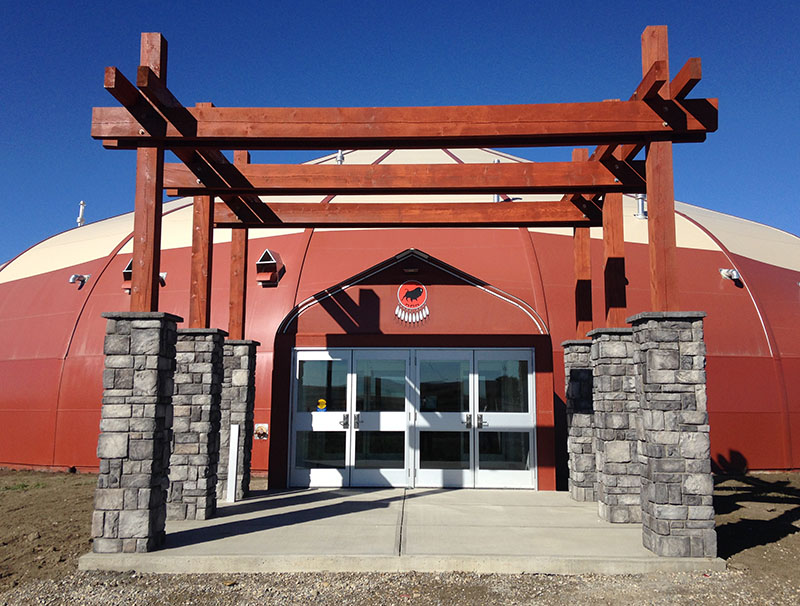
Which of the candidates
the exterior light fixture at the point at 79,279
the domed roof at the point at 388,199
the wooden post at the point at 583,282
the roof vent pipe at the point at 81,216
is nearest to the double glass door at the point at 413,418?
the wooden post at the point at 583,282

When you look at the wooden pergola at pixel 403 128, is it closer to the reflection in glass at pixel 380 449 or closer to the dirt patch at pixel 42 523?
the dirt patch at pixel 42 523

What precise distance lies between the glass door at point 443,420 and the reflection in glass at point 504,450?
0.76 ft

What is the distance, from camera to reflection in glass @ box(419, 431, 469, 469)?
1147 centimetres

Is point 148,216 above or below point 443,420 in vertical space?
above

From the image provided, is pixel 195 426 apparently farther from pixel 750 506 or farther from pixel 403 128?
pixel 750 506

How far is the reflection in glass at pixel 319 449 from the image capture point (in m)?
11.5

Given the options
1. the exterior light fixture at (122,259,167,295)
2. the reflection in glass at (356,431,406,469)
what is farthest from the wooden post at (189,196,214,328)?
the exterior light fixture at (122,259,167,295)

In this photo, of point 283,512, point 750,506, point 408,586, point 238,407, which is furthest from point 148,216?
point 750,506

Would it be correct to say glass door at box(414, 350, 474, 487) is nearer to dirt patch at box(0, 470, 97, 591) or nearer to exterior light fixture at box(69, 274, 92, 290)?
dirt patch at box(0, 470, 97, 591)

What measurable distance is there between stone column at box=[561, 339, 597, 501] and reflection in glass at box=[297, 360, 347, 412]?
4.15 m

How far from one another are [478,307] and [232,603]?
7614mm

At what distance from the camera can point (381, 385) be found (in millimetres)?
11805

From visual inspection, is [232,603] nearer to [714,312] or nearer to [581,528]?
[581,528]

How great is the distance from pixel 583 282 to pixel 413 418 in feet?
12.9
